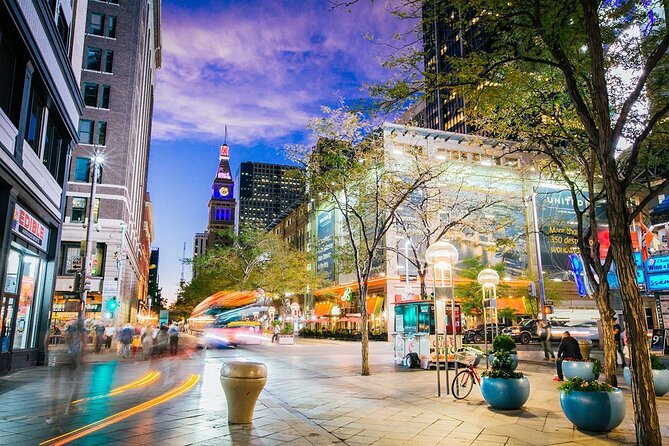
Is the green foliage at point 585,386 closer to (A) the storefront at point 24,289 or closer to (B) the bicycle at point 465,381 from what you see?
(B) the bicycle at point 465,381

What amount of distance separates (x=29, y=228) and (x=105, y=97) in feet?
111

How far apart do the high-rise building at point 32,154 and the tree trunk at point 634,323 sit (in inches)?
583

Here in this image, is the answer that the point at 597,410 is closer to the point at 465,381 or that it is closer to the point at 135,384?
the point at 465,381

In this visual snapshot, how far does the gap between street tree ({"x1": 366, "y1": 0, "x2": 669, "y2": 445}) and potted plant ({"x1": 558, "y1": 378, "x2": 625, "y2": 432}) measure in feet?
4.50

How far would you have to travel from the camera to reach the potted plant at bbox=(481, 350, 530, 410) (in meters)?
10.1

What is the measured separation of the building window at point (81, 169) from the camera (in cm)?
4359

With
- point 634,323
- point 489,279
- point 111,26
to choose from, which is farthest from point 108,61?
point 634,323

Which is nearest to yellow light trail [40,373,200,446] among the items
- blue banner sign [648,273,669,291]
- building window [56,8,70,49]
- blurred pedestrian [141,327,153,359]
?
blurred pedestrian [141,327,153,359]

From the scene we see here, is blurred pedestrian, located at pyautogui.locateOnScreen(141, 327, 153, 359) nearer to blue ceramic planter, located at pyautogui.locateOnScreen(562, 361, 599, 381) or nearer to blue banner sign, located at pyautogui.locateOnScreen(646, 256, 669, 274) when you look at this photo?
blue ceramic planter, located at pyautogui.locateOnScreen(562, 361, 599, 381)

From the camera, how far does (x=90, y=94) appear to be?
45.7 meters

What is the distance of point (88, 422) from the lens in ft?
28.3

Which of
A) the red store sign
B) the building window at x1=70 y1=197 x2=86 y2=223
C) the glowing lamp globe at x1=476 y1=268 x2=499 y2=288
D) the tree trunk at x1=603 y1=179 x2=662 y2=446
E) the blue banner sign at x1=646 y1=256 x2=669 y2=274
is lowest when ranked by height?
the tree trunk at x1=603 y1=179 x2=662 y2=446

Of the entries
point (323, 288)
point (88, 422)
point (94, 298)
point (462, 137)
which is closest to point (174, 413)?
point (88, 422)

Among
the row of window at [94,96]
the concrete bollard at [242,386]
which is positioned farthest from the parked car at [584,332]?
the row of window at [94,96]
